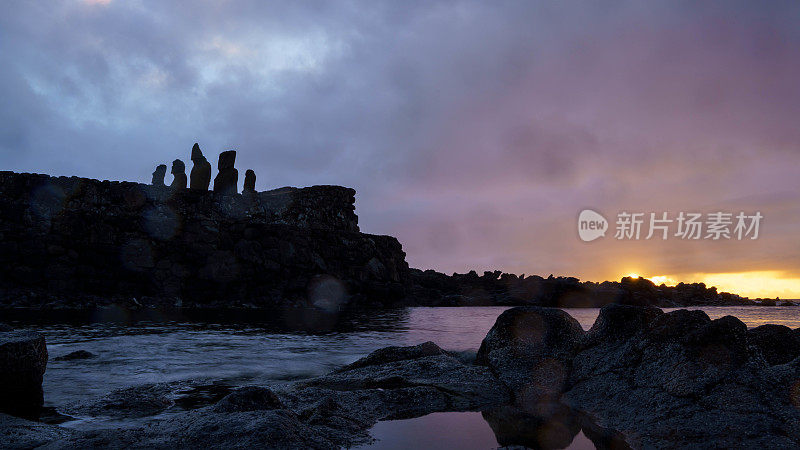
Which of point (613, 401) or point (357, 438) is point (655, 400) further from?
point (357, 438)

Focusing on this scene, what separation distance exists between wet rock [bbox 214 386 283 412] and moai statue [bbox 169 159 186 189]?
424ft

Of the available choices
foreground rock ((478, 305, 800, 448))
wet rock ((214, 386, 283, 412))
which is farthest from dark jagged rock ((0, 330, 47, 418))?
foreground rock ((478, 305, 800, 448))

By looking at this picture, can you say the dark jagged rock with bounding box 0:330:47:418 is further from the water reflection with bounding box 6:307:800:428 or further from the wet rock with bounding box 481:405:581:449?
the wet rock with bounding box 481:405:581:449

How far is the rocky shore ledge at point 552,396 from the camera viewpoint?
6.75 meters

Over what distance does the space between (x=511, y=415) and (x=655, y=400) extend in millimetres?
2578

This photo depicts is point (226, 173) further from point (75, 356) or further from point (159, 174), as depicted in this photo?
point (75, 356)

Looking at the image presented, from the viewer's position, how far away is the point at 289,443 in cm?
638

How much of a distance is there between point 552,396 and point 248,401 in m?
6.37

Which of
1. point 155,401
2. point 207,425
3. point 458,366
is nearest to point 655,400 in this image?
point 458,366

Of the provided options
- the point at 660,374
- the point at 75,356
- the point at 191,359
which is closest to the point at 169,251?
the point at 75,356

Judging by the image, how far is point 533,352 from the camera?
1176 cm

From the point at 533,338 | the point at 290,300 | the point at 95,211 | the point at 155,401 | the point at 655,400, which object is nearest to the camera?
the point at 655,400

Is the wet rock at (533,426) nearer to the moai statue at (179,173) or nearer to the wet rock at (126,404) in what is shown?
the wet rock at (126,404)

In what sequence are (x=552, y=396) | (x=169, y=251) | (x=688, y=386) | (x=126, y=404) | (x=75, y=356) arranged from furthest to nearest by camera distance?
(x=169, y=251) < (x=75, y=356) < (x=552, y=396) < (x=126, y=404) < (x=688, y=386)
